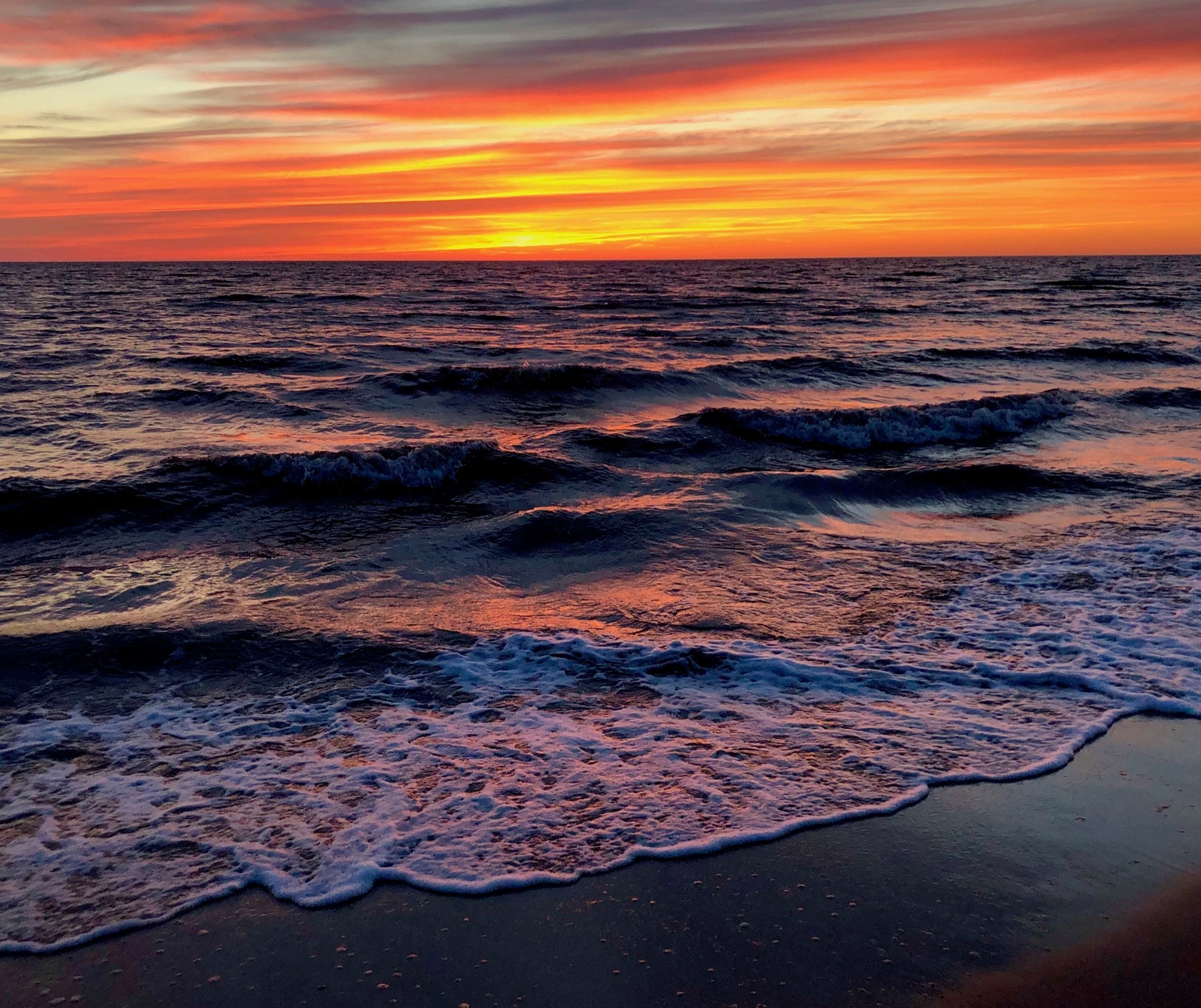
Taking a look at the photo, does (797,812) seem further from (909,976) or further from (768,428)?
(768,428)

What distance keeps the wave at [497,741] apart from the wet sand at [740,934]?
0.18 m

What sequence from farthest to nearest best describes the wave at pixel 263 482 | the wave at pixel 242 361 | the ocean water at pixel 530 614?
1. the wave at pixel 242 361
2. the wave at pixel 263 482
3. the ocean water at pixel 530 614

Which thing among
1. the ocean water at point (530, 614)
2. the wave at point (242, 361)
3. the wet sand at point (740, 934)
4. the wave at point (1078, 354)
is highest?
the wave at point (242, 361)

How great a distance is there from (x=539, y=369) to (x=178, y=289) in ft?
124

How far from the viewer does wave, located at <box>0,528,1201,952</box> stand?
390 centimetres

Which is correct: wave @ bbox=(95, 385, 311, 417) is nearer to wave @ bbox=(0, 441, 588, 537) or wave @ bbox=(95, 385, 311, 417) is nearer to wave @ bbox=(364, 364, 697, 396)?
wave @ bbox=(364, 364, 697, 396)

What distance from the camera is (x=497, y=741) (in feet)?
16.4

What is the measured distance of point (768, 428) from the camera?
14.7 meters

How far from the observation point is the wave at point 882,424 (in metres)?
14.4

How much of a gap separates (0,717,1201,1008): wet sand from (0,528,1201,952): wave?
0.18 metres

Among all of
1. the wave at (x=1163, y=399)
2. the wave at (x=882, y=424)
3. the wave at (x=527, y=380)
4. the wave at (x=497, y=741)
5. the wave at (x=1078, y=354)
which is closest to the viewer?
the wave at (x=497, y=741)

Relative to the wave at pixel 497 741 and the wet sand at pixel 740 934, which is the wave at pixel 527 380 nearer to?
the wave at pixel 497 741

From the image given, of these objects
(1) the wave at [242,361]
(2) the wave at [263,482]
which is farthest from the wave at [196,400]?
(2) the wave at [263,482]

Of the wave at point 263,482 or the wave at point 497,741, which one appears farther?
the wave at point 263,482
